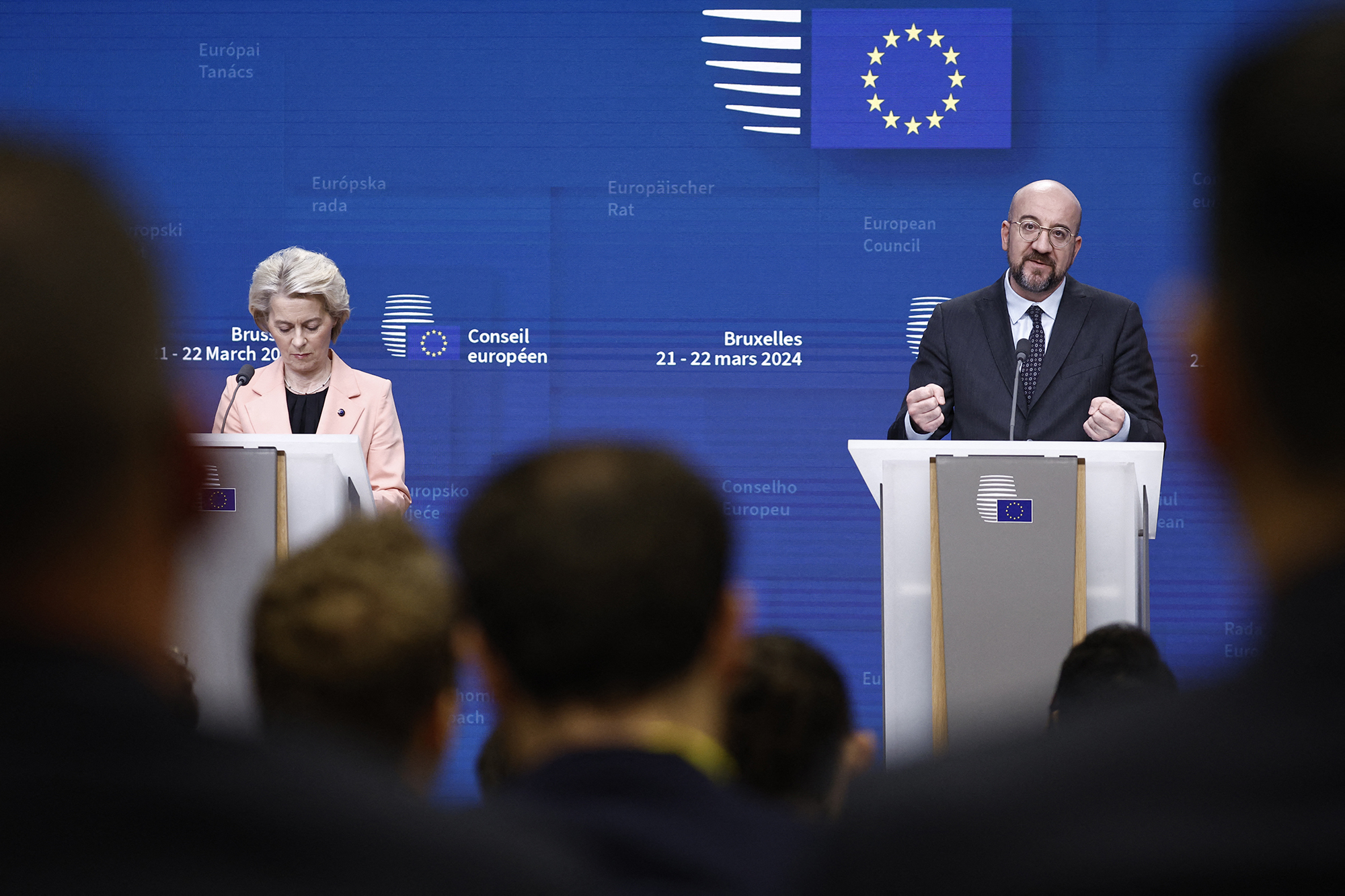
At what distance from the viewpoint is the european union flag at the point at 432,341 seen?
5938 millimetres

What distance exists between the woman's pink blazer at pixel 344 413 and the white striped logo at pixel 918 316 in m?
2.37

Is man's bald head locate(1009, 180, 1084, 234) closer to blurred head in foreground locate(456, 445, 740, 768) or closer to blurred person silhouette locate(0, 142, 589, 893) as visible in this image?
blurred head in foreground locate(456, 445, 740, 768)

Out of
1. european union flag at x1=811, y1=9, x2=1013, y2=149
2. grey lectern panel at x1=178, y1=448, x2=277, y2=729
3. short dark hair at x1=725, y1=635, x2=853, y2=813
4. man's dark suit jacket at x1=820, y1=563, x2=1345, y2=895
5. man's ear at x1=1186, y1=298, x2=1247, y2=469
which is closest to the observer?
man's dark suit jacket at x1=820, y1=563, x2=1345, y2=895

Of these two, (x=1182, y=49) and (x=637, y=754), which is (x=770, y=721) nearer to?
(x=637, y=754)

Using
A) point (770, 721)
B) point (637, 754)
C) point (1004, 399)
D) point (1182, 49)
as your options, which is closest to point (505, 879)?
point (637, 754)

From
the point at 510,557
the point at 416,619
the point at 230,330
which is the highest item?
the point at 230,330

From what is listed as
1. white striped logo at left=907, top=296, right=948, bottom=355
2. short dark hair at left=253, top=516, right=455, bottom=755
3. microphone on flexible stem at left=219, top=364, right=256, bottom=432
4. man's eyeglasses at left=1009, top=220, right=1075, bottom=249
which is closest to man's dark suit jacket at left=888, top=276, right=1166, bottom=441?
man's eyeglasses at left=1009, top=220, right=1075, bottom=249

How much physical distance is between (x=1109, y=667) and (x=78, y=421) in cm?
174

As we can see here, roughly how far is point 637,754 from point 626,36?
5573 mm

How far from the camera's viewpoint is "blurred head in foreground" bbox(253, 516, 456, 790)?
146 cm

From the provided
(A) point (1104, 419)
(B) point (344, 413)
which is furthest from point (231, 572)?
(A) point (1104, 419)

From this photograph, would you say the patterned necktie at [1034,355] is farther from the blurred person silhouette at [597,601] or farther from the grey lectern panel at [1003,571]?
the blurred person silhouette at [597,601]

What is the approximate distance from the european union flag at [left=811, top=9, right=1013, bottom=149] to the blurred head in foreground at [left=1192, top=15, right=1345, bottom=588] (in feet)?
17.8

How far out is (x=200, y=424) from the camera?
77 cm
